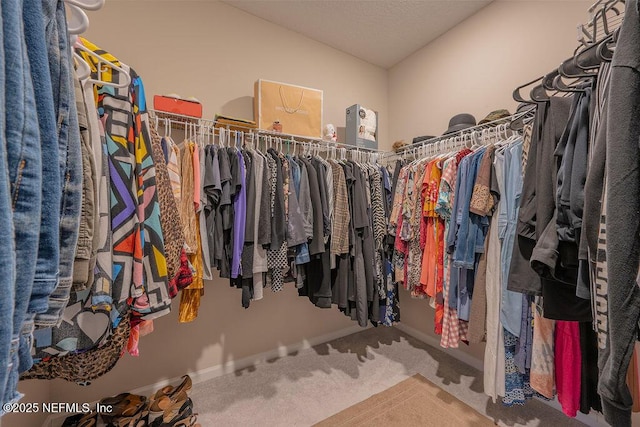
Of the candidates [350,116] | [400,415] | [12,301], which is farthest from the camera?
[350,116]

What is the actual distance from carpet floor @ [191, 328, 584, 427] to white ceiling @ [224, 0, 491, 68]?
8.75 ft

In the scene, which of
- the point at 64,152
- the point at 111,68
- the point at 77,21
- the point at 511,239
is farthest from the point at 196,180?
the point at 511,239

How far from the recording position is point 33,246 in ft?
1.08

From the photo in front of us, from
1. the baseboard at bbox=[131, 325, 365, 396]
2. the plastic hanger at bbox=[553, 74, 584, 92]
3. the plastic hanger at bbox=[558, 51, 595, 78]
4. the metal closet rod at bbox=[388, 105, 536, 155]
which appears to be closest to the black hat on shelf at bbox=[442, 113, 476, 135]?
the metal closet rod at bbox=[388, 105, 536, 155]

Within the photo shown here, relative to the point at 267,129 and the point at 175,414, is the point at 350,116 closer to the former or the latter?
the point at 267,129

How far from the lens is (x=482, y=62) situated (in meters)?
1.93

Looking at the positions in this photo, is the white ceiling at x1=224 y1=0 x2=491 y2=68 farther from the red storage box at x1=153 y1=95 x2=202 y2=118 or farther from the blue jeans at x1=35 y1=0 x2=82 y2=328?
the blue jeans at x1=35 y1=0 x2=82 y2=328

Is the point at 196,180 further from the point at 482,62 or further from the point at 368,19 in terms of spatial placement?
the point at 482,62

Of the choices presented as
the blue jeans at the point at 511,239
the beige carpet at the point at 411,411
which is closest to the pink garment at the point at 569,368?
the blue jeans at the point at 511,239

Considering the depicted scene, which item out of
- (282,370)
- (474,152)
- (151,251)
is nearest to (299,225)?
(151,251)

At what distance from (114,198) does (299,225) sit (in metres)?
0.94

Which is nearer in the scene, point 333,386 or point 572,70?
point 572,70

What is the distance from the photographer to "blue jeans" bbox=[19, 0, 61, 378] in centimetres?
36

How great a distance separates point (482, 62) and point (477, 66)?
38mm
